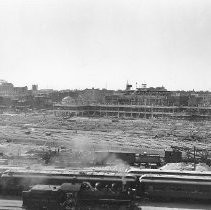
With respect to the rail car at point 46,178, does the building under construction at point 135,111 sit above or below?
above

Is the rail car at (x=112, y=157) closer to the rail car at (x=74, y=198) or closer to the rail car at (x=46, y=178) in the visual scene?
the rail car at (x=46, y=178)

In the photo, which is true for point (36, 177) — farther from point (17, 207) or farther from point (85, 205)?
point (85, 205)

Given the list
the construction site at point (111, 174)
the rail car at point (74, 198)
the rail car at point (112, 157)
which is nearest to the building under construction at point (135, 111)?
the construction site at point (111, 174)

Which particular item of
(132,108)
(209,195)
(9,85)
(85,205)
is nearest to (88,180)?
(85,205)

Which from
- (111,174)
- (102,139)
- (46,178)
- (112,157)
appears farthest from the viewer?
(102,139)

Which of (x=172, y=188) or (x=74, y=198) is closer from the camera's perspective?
(x=74, y=198)

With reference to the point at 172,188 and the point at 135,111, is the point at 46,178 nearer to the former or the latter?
the point at 172,188

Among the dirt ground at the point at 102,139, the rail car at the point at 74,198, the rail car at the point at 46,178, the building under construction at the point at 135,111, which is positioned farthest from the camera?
the building under construction at the point at 135,111

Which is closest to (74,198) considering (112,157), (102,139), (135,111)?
(112,157)

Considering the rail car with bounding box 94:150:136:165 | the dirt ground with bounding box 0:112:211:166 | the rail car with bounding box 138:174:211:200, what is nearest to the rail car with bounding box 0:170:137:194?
the rail car with bounding box 138:174:211:200
